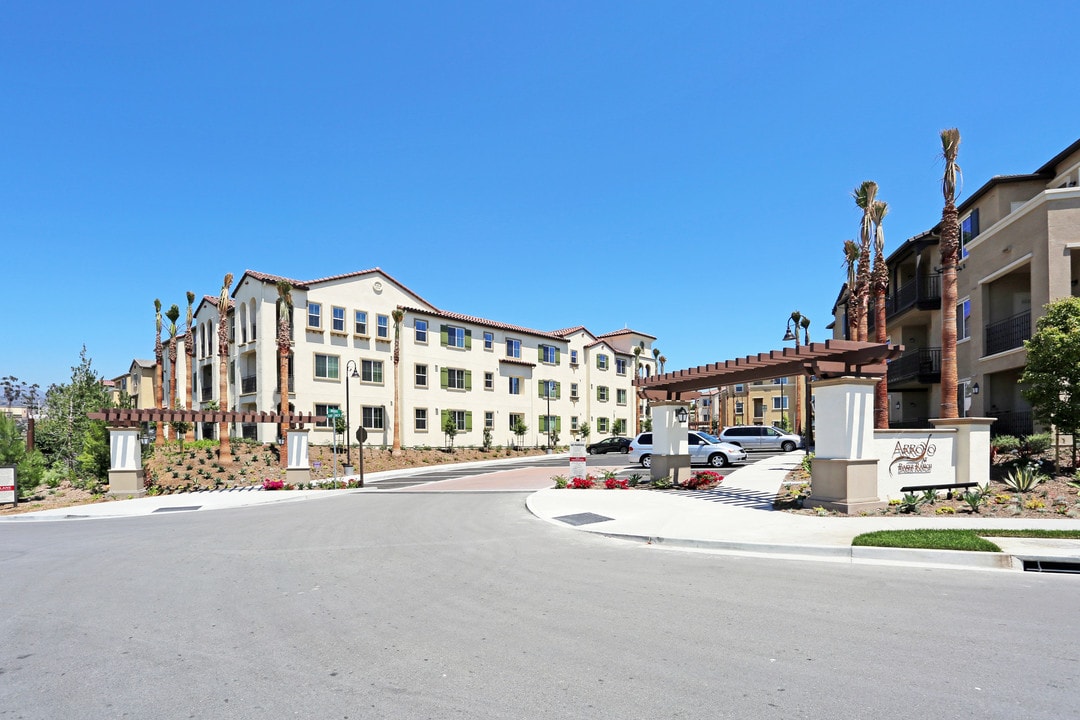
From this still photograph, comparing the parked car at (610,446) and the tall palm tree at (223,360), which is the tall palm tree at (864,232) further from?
the tall palm tree at (223,360)

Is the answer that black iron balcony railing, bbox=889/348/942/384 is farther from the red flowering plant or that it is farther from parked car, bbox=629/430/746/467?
the red flowering plant

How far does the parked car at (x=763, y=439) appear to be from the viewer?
37.6 m

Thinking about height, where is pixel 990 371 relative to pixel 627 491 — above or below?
above

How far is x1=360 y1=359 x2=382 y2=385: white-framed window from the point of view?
39719mm

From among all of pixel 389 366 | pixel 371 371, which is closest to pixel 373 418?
pixel 371 371

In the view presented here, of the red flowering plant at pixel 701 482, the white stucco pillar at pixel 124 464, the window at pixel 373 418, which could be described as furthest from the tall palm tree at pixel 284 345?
the red flowering plant at pixel 701 482

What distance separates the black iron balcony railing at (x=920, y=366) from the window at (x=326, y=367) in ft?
96.7

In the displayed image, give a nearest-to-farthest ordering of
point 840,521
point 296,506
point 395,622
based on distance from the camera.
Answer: point 395,622, point 840,521, point 296,506

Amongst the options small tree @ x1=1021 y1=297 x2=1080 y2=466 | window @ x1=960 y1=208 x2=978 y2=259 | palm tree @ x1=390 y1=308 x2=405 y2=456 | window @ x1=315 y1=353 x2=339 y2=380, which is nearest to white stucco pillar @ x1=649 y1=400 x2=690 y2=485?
small tree @ x1=1021 y1=297 x2=1080 y2=466

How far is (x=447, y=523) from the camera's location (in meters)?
13.9

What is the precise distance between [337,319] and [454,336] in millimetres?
8845

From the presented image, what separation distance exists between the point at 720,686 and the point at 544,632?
184cm

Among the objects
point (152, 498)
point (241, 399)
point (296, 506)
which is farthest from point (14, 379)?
point (296, 506)

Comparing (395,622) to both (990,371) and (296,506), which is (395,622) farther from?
(990,371)
